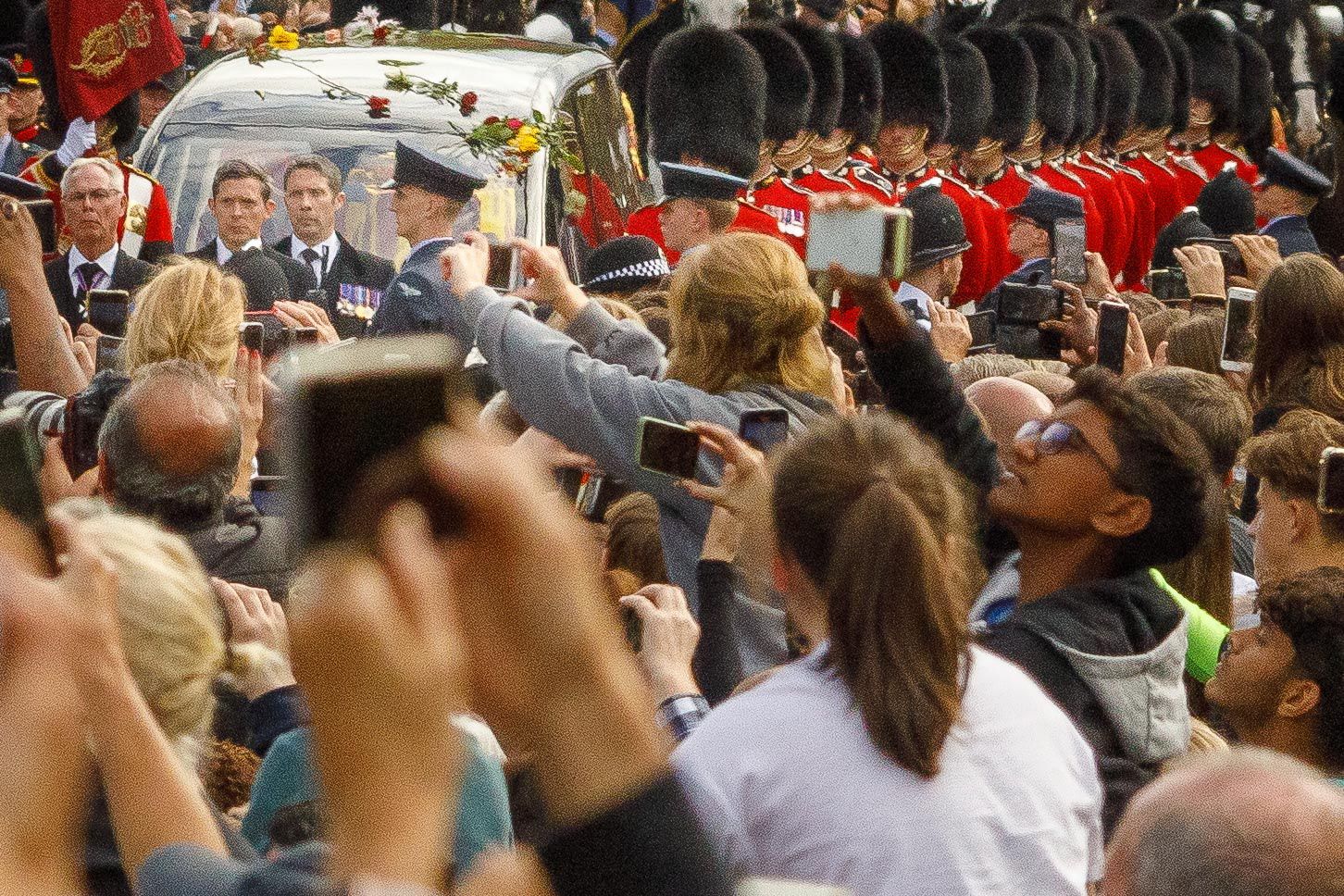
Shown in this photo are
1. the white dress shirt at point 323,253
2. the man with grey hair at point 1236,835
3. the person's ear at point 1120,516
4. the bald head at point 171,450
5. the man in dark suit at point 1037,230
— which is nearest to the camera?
the man with grey hair at point 1236,835

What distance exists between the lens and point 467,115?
7828 mm

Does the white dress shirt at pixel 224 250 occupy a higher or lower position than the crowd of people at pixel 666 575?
lower

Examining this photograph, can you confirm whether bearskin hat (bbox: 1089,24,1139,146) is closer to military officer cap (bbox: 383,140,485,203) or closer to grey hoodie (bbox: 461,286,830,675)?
military officer cap (bbox: 383,140,485,203)

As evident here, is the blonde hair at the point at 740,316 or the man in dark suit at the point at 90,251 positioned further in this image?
the man in dark suit at the point at 90,251

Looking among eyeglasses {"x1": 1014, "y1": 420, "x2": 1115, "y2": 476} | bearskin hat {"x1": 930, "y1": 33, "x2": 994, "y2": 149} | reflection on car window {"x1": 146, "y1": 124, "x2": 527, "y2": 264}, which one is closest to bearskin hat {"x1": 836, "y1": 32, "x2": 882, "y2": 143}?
bearskin hat {"x1": 930, "y1": 33, "x2": 994, "y2": 149}

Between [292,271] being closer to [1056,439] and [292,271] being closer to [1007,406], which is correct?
[1007,406]

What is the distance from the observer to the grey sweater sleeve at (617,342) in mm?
3830

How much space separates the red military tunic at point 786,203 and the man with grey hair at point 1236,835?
8.18 meters

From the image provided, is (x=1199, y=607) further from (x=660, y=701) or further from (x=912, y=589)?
(x=912, y=589)

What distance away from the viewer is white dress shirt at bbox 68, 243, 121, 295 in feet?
22.9

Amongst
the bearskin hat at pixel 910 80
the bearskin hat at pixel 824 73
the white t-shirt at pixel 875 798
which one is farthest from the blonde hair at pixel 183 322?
the bearskin hat at pixel 910 80

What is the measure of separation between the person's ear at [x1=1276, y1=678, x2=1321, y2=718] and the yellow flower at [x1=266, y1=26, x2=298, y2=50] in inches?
239

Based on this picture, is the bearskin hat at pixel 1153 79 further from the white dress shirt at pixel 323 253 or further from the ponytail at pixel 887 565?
the ponytail at pixel 887 565

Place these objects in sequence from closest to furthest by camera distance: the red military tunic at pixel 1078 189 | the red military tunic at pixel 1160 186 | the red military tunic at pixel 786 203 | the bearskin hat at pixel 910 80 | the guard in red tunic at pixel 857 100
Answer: the red military tunic at pixel 786 203 < the guard in red tunic at pixel 857 100 < the bearskin hat at pixel 910 80 < the red military tunic at pixel 1078 189 < the red military tunic at pixel 1160 186
